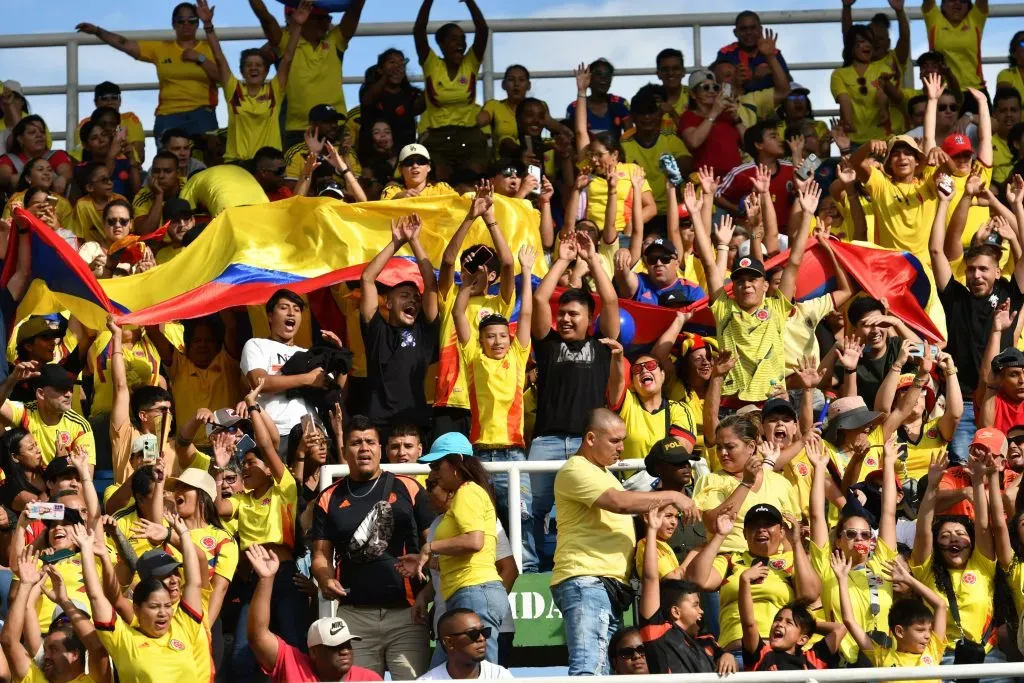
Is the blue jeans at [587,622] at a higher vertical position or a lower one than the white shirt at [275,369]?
lower

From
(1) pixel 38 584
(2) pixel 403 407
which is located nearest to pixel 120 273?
(2) pixel 403 407

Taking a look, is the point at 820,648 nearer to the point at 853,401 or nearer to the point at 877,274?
the point at 853,401

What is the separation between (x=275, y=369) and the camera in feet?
43.5

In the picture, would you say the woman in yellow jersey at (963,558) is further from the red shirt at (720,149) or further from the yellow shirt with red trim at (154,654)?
the red shirt at (720,149)

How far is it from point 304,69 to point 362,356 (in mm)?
4315

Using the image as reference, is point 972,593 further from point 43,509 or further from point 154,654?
point 43,509

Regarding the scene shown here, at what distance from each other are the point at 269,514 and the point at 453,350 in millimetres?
1717

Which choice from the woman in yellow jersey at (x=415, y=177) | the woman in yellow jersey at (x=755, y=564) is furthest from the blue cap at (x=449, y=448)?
the woman in yellow jersey at (x=415, y=177)

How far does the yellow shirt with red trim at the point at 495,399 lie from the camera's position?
41.3 ft

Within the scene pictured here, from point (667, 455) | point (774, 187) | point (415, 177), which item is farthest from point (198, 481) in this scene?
point (774, 187)

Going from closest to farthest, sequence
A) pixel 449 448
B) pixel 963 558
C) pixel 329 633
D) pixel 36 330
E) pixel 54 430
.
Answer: pixel 329 633, pixel 449 448, pixel 963 558, pixel 54 430, pixel 36 330

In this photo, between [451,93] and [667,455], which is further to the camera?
[451,93]

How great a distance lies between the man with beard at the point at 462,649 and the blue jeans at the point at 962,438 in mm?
3983

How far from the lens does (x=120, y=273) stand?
14.9 metres
